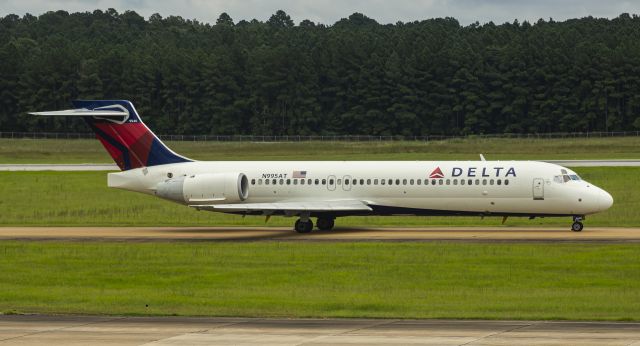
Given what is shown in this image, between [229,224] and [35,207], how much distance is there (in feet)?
46.7

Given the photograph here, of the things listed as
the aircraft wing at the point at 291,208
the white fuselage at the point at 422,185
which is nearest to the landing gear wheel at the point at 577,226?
the white fuselage at the point at 422,185

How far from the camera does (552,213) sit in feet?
154

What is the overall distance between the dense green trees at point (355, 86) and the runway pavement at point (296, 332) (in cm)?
11457

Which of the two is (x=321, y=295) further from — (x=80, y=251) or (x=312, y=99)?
(x=312, y=99)

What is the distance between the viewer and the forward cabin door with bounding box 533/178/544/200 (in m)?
46.6

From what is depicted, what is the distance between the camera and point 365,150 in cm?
10794

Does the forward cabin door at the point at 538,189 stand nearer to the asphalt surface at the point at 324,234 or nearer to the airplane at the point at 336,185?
the airplane at the point at 336,185

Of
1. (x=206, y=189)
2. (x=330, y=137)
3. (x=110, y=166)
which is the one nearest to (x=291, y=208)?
(x=206, y=189)

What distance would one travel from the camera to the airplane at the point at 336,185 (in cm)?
4678

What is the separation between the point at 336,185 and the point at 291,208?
8.74 ft

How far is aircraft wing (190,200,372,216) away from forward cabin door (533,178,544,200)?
6564mm

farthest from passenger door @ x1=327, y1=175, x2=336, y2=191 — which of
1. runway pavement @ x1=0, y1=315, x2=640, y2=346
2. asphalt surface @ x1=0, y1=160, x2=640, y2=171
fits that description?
asphalt surface @ x1=0, y1=160, x2=640, y2=171

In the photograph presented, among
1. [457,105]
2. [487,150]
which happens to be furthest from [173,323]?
[457,105]

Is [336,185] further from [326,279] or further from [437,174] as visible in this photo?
[326,279]
